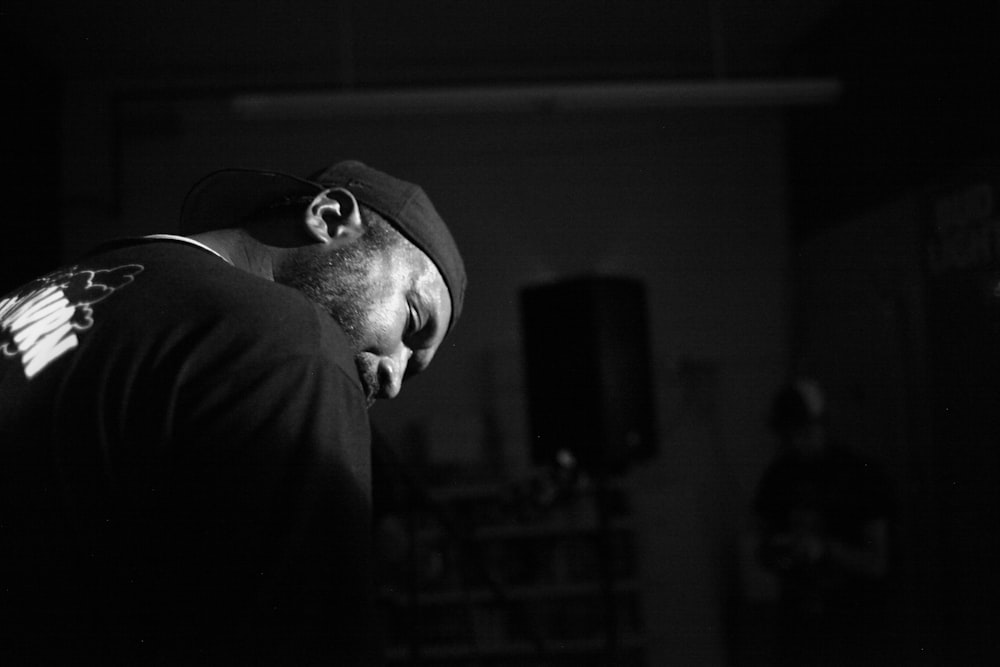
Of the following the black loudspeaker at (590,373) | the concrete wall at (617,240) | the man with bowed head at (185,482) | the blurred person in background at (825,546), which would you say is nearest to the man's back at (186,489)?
the man with bowed head at (185,482)

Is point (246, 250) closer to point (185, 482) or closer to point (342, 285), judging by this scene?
point (342, 285)

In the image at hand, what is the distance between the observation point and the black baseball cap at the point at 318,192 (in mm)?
1149

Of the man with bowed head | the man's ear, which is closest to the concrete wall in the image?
the man's ear

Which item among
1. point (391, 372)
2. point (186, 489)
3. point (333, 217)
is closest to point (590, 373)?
point (391, 372)

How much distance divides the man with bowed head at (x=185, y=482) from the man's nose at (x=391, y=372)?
0.45 meters

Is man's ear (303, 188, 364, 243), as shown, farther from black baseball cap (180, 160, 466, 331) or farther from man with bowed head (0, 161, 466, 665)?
man with bowed head (0, 161, 466, 665)

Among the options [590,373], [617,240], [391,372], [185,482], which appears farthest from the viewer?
[617,240]

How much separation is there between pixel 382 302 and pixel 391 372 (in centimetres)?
10

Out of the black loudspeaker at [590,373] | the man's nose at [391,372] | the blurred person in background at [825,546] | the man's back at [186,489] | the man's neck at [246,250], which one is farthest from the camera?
the black loudspeaker at [590,373]

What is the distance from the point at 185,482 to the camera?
0.69 meters

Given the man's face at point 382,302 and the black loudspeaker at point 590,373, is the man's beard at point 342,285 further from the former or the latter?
the black loudspeaker at point 590,373

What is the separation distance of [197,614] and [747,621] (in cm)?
461

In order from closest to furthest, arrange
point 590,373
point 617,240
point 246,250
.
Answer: point 246,250
point 590,373
point 617,240

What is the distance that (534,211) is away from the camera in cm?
508
